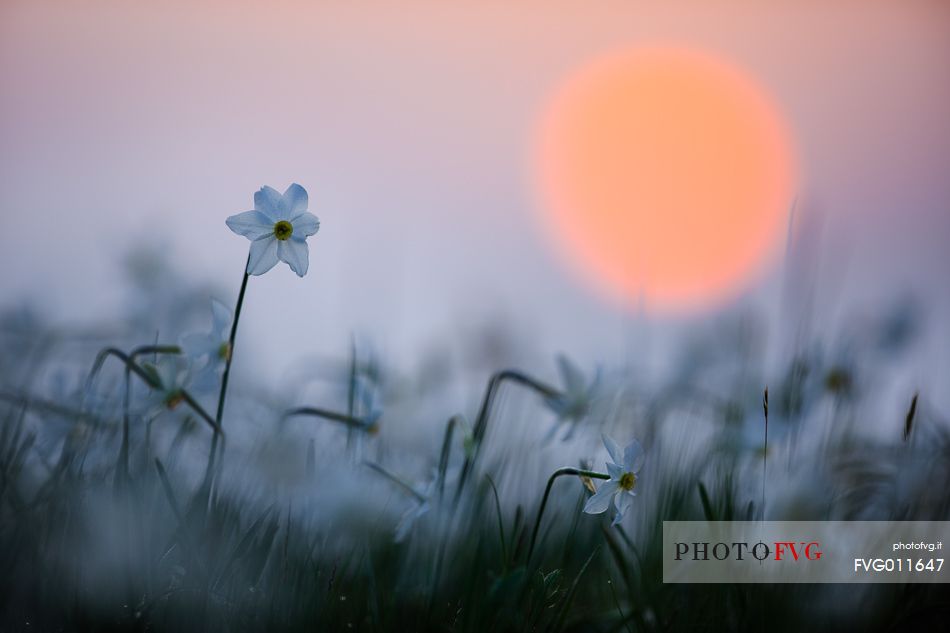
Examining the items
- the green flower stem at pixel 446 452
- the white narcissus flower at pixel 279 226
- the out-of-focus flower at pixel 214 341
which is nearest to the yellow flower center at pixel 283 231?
the white narcissus flower at pixel 279 226

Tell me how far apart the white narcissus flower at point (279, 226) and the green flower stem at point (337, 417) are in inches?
16.8

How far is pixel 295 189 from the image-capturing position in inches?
73.3

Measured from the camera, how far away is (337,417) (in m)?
2.14

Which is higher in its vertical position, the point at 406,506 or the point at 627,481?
the point at 627,481

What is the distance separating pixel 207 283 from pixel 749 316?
2.19 metres

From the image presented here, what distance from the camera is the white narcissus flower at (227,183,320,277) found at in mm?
1821

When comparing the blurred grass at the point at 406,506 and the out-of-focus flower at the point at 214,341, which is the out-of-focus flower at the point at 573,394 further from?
the out-of-focus flower at the point at 214,341

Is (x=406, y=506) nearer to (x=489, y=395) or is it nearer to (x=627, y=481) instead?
(x=489, y=395)

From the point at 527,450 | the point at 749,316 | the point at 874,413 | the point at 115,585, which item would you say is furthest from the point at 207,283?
the point at 874,413

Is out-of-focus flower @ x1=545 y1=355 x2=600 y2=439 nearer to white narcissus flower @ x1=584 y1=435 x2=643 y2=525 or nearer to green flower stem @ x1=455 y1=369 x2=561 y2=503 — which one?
green flower stem @ x1=455 y1=369 x2=561 y2=503

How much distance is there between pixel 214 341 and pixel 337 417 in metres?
0.38

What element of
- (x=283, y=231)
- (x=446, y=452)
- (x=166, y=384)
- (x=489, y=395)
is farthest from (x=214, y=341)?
(x=489, y=395)

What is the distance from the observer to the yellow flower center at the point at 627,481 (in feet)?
5.57

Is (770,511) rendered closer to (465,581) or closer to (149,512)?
(465,581)
